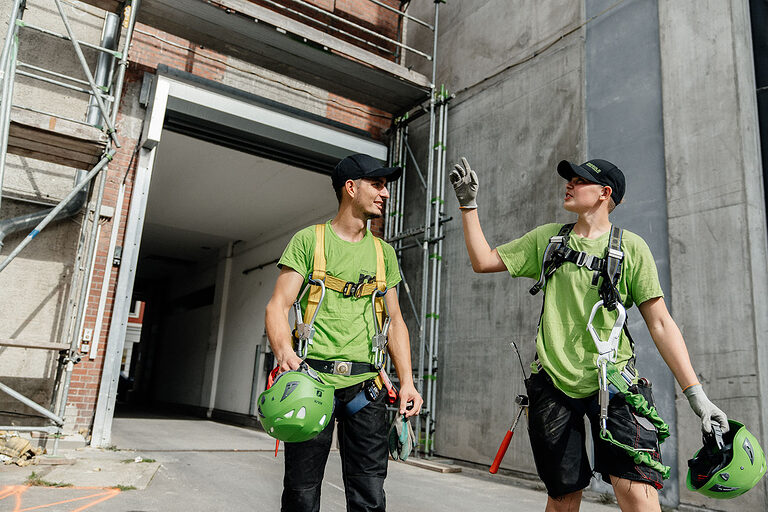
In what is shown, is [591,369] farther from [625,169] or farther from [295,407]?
[625,169]

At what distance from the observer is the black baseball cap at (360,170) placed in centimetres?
302

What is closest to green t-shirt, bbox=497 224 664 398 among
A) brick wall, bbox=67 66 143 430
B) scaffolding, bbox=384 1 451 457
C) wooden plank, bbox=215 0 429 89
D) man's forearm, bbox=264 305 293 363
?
man's forearm, bbox=264 305 293 363

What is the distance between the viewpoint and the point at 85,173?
25.3 feet

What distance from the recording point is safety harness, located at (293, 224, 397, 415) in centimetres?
274

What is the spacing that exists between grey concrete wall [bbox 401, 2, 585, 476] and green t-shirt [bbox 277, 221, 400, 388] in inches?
197

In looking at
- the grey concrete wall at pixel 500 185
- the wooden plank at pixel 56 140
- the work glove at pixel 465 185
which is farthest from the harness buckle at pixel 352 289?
the wooden plank at pixel 56 140

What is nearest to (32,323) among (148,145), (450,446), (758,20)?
(148,145)

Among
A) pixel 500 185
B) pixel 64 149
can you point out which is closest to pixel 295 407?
pixel 64 149

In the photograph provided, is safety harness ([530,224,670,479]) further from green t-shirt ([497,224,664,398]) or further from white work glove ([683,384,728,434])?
white work glove ([683,384,728,434])

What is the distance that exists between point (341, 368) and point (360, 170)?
3.32ft

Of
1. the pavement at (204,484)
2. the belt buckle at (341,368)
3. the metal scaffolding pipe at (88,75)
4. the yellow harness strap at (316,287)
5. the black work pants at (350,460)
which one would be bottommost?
the pavement at (204,484)

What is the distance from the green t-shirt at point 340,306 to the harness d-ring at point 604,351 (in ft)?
3.38

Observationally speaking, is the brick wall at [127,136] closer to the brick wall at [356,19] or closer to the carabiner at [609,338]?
the brick wall at [356,19]

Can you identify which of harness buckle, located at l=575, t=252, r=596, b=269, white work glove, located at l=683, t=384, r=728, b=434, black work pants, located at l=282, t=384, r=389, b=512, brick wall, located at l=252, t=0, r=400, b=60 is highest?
brick wall, located at l=252, t=0, r=400, b=60
